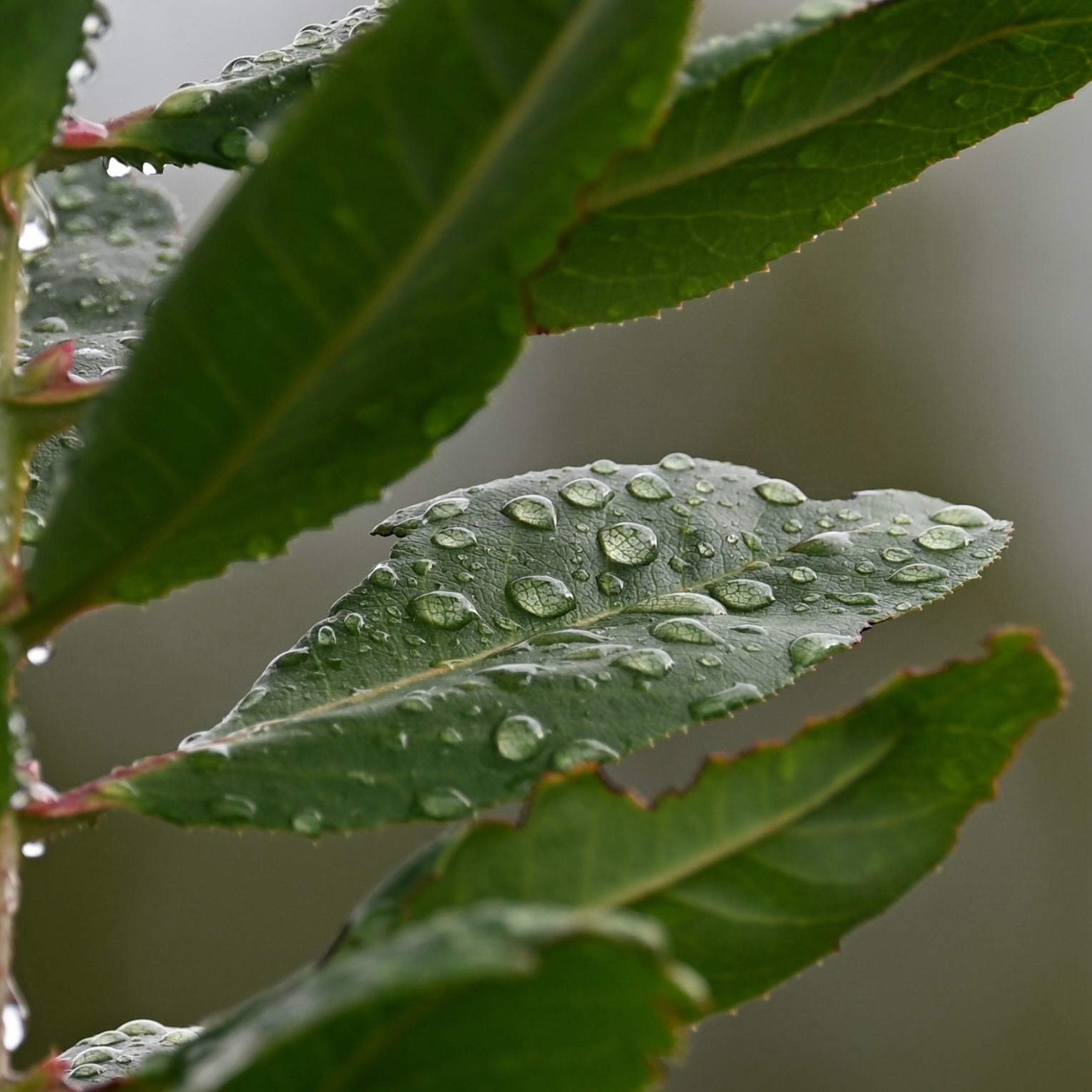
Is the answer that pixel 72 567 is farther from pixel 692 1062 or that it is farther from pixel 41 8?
pixel 692 1062

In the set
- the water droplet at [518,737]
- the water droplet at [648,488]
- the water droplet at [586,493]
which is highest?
the water droplet at [648,488]

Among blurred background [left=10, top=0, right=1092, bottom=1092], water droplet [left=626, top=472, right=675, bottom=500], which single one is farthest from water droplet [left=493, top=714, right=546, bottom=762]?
blurred background [left=10, top=0, right=1092, bottom=1092]

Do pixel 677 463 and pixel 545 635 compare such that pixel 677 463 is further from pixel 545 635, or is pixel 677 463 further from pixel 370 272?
pixel 370 272

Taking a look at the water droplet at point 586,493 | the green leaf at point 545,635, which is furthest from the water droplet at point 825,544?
the water droplet at point 586,493

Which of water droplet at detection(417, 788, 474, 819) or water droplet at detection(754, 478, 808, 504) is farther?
water droplet at detection(754, 478, 808, 504)

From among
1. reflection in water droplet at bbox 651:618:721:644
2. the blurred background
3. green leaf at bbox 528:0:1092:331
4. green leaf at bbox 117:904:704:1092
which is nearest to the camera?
green leaf at bbox 117:904:704:1092

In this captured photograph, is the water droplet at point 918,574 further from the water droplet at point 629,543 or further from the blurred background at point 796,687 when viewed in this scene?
the blurred background at point 796,687

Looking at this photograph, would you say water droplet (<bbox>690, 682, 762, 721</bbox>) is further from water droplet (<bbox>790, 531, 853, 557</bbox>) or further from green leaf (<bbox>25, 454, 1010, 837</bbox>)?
water droplet (<bbox>790, 531, 853, 557</bbox>)
